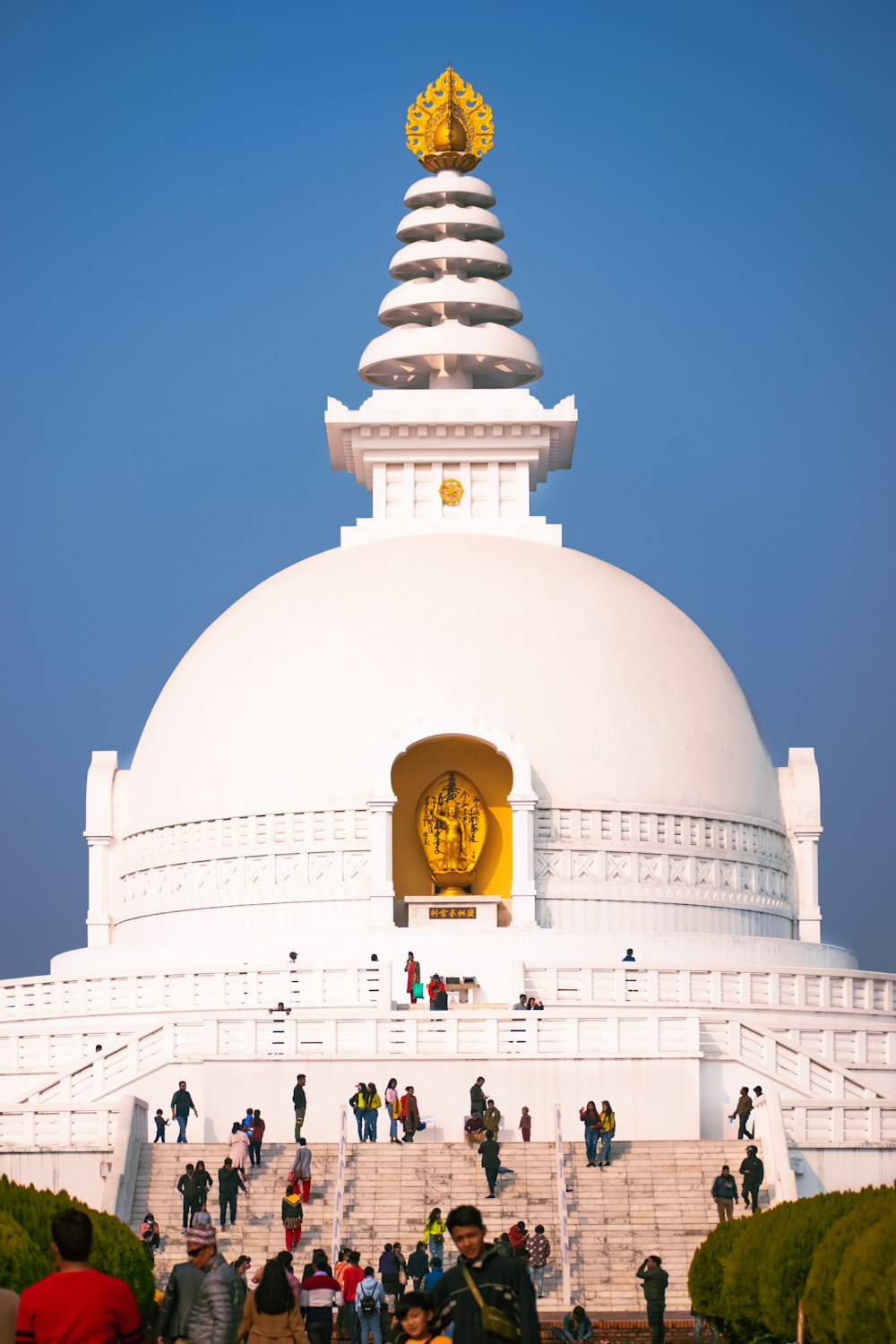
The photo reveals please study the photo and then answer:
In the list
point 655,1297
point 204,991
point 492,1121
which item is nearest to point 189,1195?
point 492,1121

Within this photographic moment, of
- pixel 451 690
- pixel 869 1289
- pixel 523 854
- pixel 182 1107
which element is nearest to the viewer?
pixel 869 1289

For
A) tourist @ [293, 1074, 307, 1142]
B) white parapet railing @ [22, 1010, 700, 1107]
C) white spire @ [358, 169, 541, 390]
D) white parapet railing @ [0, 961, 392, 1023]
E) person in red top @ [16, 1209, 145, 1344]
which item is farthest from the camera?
white spire @ [358, 169, 541, 390]

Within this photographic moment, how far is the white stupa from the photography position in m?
32.4

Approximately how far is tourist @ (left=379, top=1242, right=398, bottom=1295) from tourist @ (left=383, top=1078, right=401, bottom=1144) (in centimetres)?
463

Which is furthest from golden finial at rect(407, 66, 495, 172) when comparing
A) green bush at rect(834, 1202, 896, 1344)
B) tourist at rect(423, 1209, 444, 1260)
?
green bush at rect(834, 1202, 896, 1344)

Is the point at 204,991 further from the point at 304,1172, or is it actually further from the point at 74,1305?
the point at 74,1305

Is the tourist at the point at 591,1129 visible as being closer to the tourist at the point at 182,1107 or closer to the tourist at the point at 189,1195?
the tourist at the point at 189,1195

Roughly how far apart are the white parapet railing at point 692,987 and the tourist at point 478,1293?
20.9 m

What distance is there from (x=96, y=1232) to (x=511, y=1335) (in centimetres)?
643

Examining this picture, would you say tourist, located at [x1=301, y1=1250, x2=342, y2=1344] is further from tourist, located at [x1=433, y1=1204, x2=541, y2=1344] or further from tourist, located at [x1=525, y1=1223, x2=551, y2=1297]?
tourist, located at [x1=433, y1=1204, x2=541, y2=1344]

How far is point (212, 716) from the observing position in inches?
1610

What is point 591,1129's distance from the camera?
89.4ft

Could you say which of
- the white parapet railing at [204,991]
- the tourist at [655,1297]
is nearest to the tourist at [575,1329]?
the tourist at [655,1297]

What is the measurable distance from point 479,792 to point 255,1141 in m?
13.6
